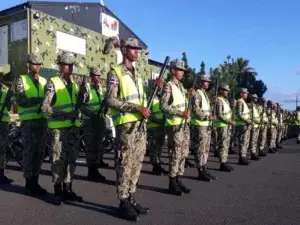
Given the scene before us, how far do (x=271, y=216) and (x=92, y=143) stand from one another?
4068 mm

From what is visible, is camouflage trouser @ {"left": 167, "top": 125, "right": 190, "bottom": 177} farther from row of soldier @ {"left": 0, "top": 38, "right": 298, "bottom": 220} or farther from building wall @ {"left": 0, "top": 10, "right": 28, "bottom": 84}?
building wall @ {"left": 0, "top": 10, "right": 28, "bottom": 84}

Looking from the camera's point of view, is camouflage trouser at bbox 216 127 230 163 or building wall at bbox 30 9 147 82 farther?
building wall at bbox 30 9 147 82

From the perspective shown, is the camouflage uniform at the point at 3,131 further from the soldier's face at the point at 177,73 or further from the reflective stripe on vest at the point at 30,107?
the soldier's face at the point at 177,73

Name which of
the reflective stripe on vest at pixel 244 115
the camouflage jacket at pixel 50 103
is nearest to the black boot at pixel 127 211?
the camouflage jacket at pixel 50 103

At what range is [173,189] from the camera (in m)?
6.80

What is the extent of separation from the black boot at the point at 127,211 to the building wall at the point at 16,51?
40.4 ft

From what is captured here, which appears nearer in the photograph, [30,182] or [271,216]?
[271,216]

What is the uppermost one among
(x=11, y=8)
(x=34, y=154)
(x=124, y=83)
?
(x=11, y=8)

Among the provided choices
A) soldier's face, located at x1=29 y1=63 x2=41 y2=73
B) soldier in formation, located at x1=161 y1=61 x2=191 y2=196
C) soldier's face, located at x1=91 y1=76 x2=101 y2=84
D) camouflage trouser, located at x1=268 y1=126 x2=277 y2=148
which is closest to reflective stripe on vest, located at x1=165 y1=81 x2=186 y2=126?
soldier in formation, located at x1=161 y1=61 x2=191 y2=196

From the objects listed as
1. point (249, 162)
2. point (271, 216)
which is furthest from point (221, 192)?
point (249, 162)

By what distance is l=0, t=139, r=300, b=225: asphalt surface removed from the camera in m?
5.29

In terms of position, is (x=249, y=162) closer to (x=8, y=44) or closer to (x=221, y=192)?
(x=221, y=192)

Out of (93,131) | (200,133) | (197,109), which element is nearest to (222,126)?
(200,133)

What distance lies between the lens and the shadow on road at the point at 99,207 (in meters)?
5.54
